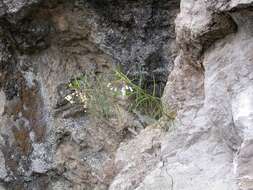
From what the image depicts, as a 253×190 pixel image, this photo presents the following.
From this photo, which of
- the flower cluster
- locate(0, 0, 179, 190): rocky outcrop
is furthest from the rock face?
the flower cluster

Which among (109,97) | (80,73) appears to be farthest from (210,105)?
(80,73)

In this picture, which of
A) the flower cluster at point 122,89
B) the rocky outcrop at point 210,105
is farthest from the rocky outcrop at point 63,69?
the rocky outcrop at point 210,105

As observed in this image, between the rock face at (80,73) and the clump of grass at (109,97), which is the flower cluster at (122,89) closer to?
the clump of grass at (109,97)

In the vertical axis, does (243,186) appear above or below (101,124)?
above

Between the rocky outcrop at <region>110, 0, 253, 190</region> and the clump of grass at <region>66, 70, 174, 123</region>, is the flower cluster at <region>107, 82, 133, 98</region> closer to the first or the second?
the clump of grass at <region>66, 70, 174, 123</region>

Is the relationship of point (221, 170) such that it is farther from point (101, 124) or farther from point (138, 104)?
point (101, 124)

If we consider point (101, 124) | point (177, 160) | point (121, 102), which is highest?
point (177, 160)

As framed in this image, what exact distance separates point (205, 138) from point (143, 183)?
271 mm

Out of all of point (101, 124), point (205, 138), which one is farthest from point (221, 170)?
point (101, 124)

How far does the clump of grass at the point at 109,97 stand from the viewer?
2369 millimetres

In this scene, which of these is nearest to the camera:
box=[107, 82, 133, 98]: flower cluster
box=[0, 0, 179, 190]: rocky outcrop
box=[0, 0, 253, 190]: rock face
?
box=[0, 0, 253, 190]: rock face

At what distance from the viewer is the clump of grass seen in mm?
2369

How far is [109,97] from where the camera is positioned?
8.41 ft

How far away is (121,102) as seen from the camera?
2.57 m
